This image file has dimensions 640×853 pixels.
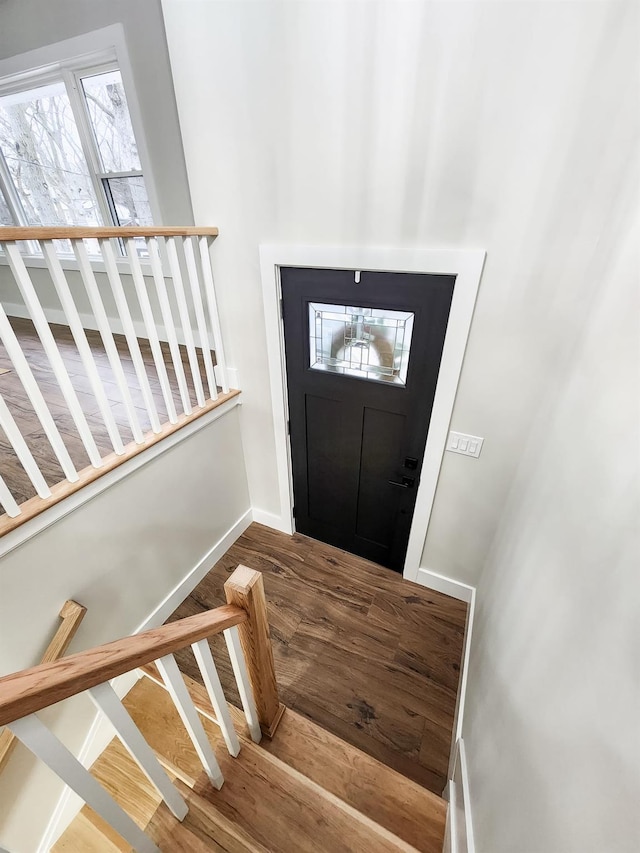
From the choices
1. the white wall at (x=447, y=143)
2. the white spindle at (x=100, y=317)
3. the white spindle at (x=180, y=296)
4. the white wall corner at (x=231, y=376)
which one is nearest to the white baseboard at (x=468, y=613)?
the white wall at (x=447, y=143)

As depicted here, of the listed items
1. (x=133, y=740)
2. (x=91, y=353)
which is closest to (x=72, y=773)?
(x=133, y=740)

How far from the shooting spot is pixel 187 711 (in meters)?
0.98

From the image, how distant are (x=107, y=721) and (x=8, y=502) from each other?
1346 mm

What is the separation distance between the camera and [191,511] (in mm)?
2125

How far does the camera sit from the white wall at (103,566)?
1.36 metres

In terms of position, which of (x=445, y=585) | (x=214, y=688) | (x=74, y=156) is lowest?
(x=445, y=585)

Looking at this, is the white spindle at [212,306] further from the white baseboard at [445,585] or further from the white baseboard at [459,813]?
the white baseboard at [459,813]

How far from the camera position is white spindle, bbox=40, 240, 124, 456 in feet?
4.11

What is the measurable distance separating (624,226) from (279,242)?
1324 mm

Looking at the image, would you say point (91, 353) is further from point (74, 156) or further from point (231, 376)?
point (74, 156)

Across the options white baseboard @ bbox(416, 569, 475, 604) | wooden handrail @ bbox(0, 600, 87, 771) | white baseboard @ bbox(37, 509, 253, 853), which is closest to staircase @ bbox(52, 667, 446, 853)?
white baseboard @ bbox(37, 509, 253, 853)

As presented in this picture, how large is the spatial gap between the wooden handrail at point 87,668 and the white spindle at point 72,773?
0.04m

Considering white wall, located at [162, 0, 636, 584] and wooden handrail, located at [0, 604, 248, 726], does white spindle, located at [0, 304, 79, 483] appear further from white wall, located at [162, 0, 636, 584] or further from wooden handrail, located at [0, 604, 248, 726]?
white wall, located at [162, 0, 636, 584]

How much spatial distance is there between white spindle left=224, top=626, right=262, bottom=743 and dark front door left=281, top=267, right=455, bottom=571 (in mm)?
1204
